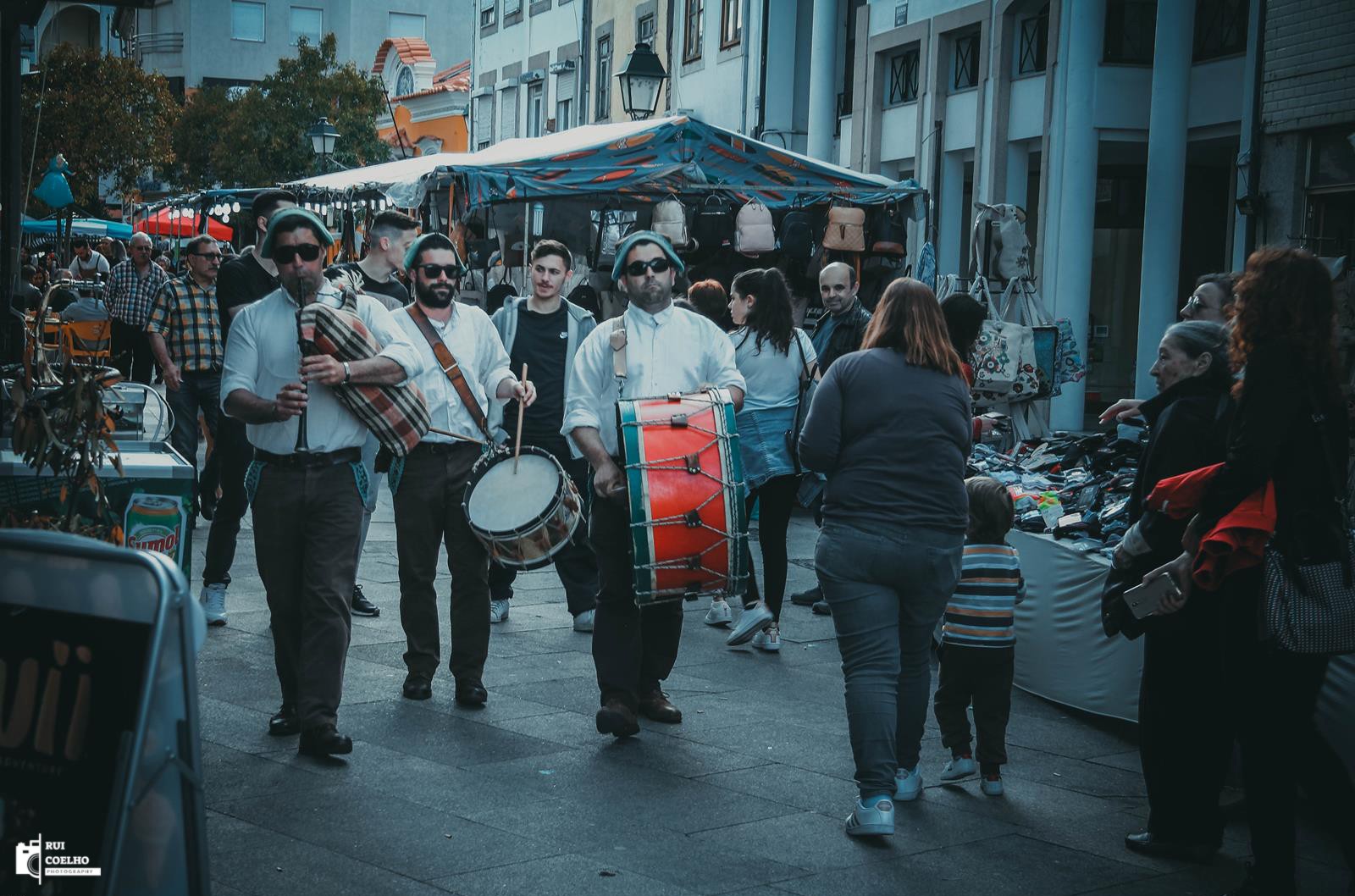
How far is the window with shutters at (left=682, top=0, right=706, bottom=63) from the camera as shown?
27859 millimetres

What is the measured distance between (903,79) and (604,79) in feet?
39.2

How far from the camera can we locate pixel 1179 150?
677 inches

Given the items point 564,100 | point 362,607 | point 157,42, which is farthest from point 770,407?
point 157,42

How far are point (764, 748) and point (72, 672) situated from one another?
11.5 feet

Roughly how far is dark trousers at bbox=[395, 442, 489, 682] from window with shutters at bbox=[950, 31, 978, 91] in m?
15.3

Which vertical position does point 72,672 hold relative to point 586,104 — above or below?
below

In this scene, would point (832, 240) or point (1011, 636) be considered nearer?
point (1011, 636)

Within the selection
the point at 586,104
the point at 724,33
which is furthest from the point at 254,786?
the point at 586,104

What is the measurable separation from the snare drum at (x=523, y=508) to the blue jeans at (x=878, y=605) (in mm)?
1487

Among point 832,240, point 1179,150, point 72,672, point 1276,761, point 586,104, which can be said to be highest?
point 586,104

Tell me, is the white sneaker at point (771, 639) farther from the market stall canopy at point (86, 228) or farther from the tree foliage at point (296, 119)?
the tree foliage at point (296, 119)

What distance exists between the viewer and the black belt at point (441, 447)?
6.90 metres

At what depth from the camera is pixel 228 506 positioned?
332 inches

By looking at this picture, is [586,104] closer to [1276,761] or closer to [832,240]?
[832,240]
